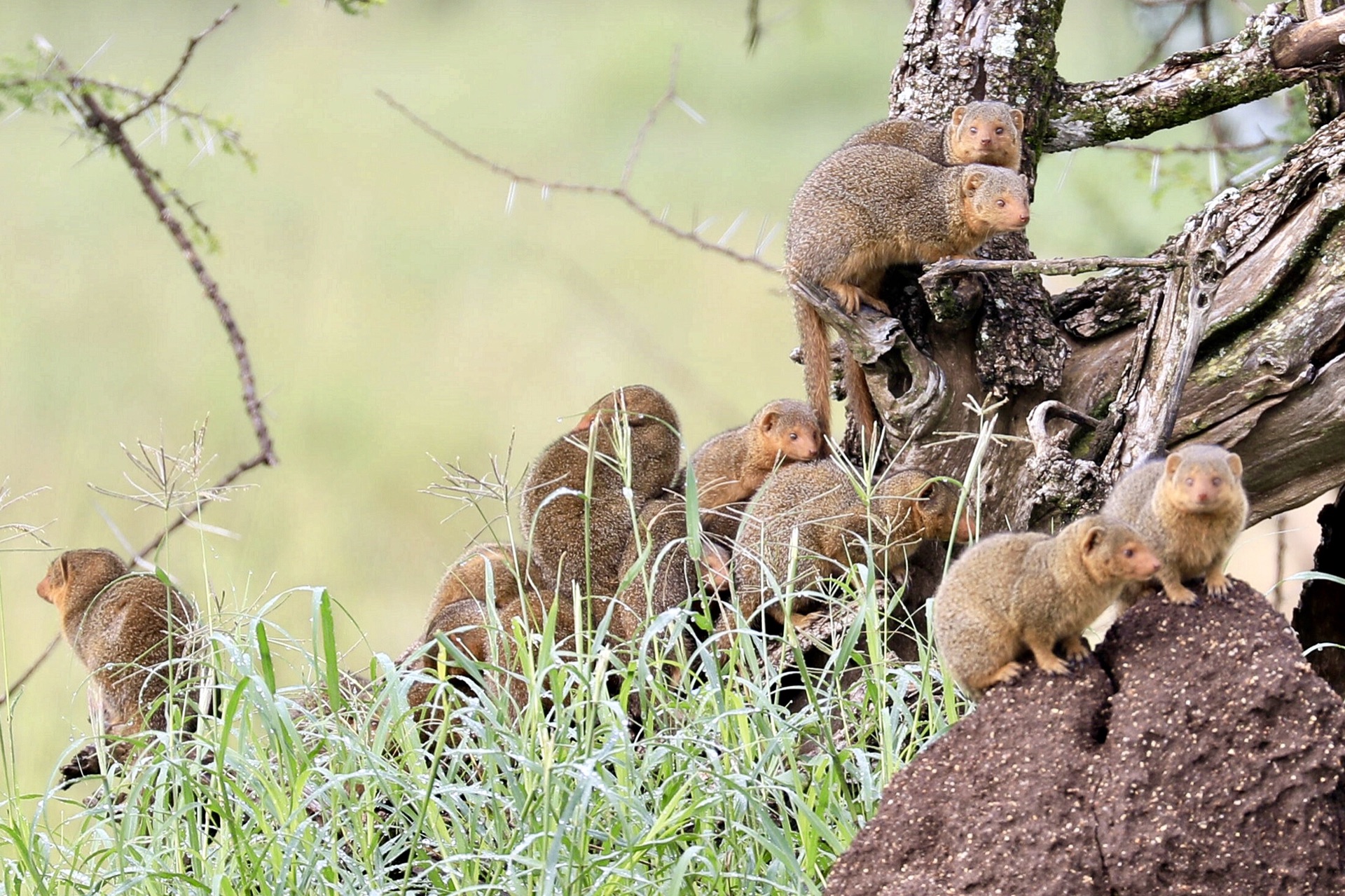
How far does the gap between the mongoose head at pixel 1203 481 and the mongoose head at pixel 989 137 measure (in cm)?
128

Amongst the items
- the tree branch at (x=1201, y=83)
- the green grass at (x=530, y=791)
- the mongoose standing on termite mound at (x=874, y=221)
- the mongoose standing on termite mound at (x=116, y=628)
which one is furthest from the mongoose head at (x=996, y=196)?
the mongoose standing on termite mound at (x=116, y=628)

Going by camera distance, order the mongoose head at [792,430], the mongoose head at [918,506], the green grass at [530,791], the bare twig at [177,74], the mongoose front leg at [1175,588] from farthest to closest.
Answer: the bare twig at [177,74], the mongoose head at [792,430], the mongoose head at [918,506], the green grass at [530,791], the mongoose front leg at [1175,588]

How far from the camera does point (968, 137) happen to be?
109 inches

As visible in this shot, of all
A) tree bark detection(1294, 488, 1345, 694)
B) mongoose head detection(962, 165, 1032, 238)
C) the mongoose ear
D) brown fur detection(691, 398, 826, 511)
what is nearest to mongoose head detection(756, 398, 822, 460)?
brown fur detection(691, 398, 826, 511)

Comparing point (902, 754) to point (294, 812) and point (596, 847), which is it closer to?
point (596, 847)

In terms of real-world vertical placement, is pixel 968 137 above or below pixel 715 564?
above

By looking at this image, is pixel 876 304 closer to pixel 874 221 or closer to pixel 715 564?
pixel 874 221

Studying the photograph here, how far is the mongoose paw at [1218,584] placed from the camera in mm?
1596

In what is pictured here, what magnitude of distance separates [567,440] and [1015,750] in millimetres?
1670

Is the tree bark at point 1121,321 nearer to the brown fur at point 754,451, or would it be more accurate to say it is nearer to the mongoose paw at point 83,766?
the brown fur at point 754,451

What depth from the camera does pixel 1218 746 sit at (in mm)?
1488

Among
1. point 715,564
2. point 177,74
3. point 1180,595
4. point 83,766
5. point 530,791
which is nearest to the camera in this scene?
point 1180,595

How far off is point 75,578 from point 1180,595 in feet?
7.65

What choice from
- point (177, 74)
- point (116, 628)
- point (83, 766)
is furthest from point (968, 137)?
point (83, 766)
